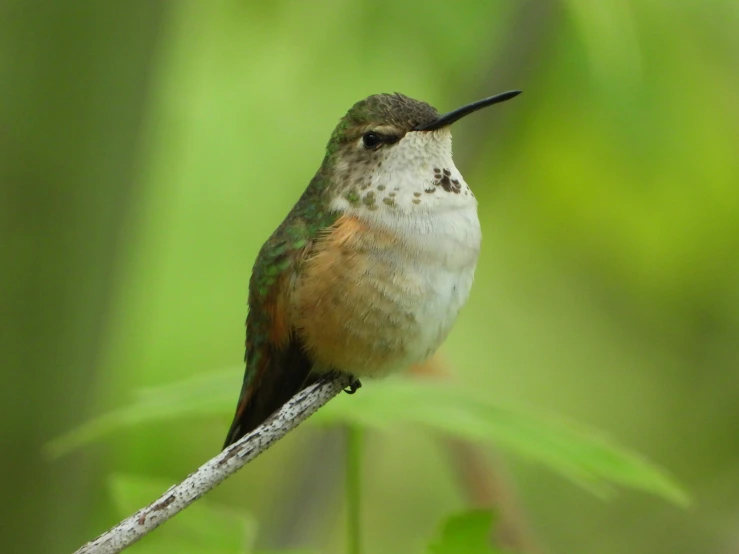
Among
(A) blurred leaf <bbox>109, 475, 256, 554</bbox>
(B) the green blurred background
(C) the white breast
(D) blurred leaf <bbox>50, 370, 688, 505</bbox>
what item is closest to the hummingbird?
(C) the white breast

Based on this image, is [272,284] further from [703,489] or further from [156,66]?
[703,489]

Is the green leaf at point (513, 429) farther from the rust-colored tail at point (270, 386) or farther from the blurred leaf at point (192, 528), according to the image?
the blurred leaf at point (192, 528)

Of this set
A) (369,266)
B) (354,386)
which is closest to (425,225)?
(369,266)

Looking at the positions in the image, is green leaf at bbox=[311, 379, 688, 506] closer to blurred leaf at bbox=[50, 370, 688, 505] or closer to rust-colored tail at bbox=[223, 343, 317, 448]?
blurred leaf at bbox=[50, 370, 688, 505]

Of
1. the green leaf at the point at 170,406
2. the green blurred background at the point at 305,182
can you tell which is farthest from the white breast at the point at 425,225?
the green blurred background at the point at 305,182

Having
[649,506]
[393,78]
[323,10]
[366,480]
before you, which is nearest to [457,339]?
[366,480]
